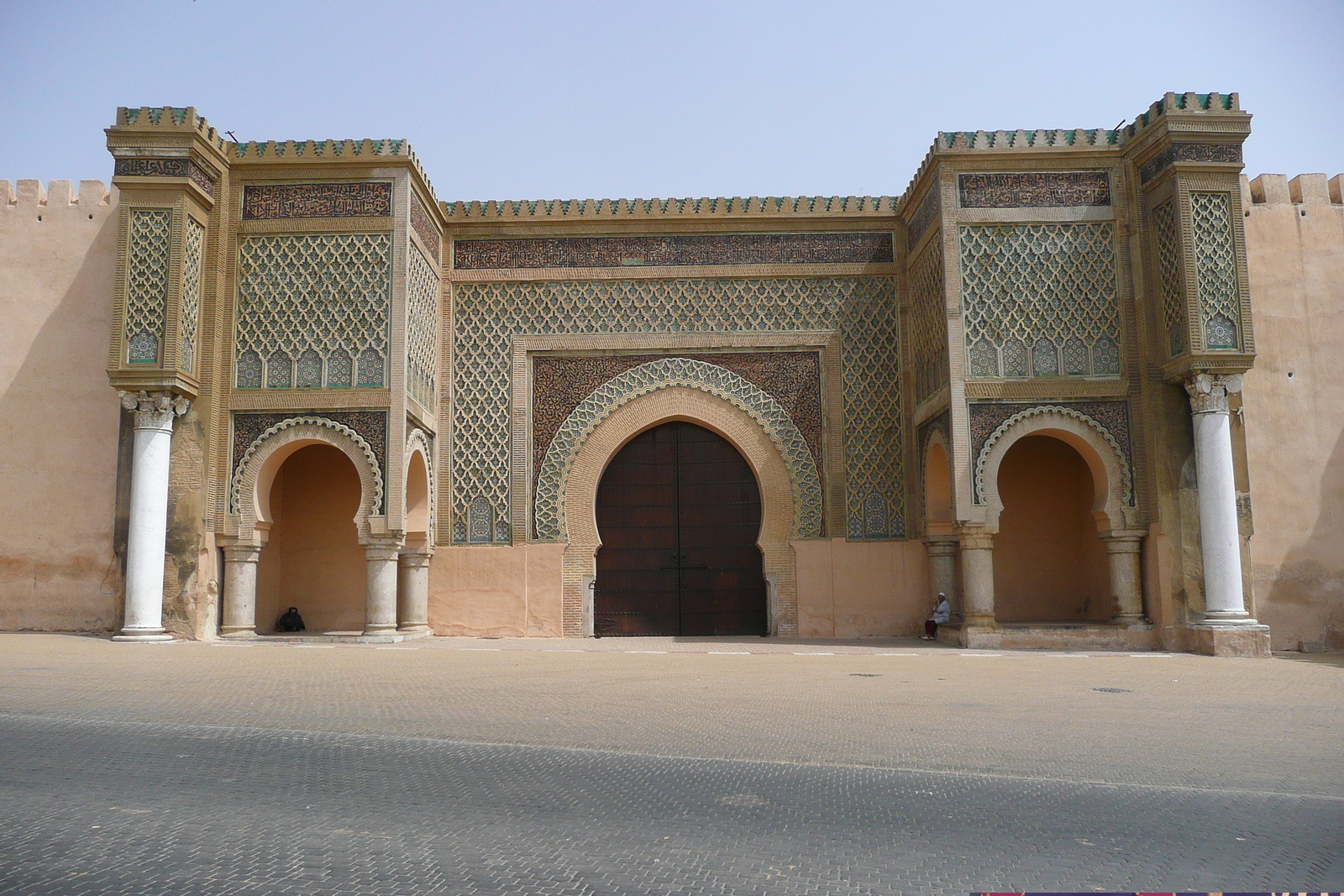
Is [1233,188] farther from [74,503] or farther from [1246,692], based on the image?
[74,503]

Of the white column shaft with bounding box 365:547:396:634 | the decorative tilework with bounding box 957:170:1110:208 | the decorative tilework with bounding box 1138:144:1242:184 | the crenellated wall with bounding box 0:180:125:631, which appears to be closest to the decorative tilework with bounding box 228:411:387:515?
the white column shaft with bounding box 365:547:396:634

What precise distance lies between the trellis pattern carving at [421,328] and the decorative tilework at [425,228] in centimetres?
23

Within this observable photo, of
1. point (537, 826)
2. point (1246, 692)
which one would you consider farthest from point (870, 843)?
point (1246, 692)

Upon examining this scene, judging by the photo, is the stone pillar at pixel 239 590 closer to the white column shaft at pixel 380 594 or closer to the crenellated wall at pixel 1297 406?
the white column shaft at pixel 380 594

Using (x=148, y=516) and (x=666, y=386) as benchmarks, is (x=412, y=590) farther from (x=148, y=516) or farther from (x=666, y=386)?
(x=666, y=386)

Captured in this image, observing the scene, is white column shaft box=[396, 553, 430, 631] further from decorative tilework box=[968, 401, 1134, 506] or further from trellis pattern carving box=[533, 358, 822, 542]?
decorative tilework box=[968, 401, 1134, 506]

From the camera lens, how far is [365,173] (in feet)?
37.5

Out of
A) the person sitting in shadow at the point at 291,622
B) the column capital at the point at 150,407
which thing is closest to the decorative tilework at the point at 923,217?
the column capital at the point at 150,407

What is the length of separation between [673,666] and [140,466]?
5.84 metres

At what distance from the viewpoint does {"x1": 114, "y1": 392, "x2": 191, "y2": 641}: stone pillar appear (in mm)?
10273

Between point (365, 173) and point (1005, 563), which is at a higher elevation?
point (365, 173)

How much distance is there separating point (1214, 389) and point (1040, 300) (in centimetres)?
190

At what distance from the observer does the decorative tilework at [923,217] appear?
11469 millimetres

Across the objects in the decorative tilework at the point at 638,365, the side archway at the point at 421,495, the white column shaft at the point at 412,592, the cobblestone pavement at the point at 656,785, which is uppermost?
the decorative tilework at the point at 638,365
